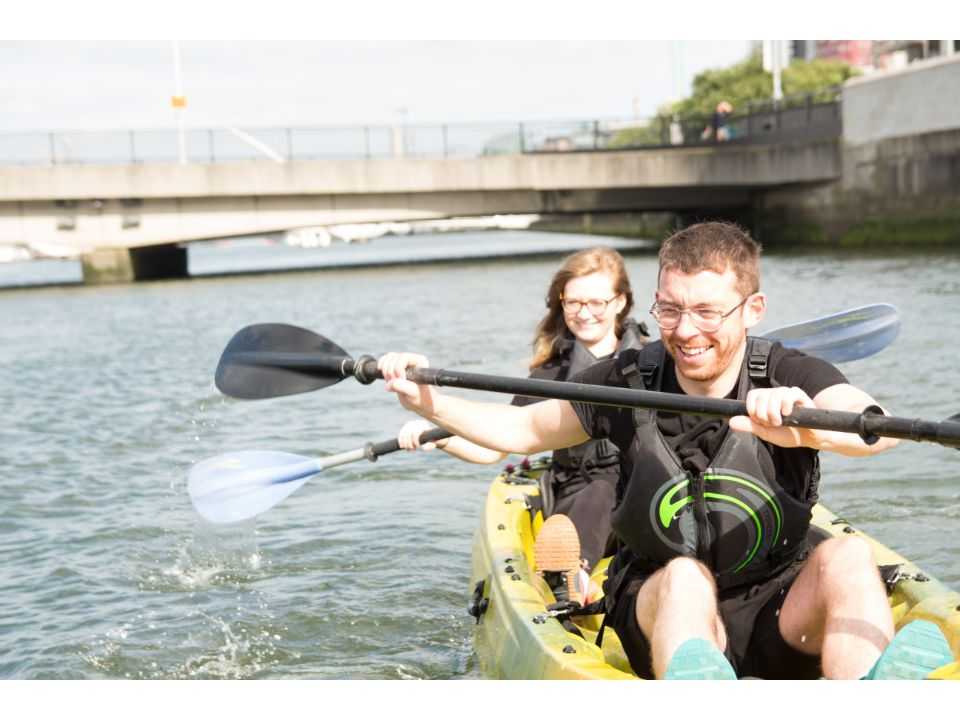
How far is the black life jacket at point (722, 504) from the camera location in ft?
11.2

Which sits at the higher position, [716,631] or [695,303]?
[695,303]

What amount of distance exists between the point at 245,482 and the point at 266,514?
308cm

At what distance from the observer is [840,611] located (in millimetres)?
3207

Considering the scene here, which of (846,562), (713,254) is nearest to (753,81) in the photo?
(713,254)

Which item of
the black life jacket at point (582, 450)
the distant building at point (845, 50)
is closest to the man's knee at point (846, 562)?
the black life jacket at point (582, 450)

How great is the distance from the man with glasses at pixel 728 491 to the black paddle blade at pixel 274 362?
3.50ft

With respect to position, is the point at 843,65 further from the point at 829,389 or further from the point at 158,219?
the point at 829,389

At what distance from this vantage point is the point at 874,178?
1024 inches

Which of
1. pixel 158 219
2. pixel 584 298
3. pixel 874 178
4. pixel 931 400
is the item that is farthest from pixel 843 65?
pixel 584 298

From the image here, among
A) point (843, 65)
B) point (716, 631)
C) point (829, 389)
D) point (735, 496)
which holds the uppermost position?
point (843, 65)

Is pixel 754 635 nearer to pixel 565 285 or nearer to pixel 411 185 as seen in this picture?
pixel 565 285

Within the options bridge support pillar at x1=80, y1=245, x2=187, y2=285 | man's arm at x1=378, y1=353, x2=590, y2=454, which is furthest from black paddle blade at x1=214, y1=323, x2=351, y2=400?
bridge support pillar at x1=80, y1=245, x2=187, y2=285
